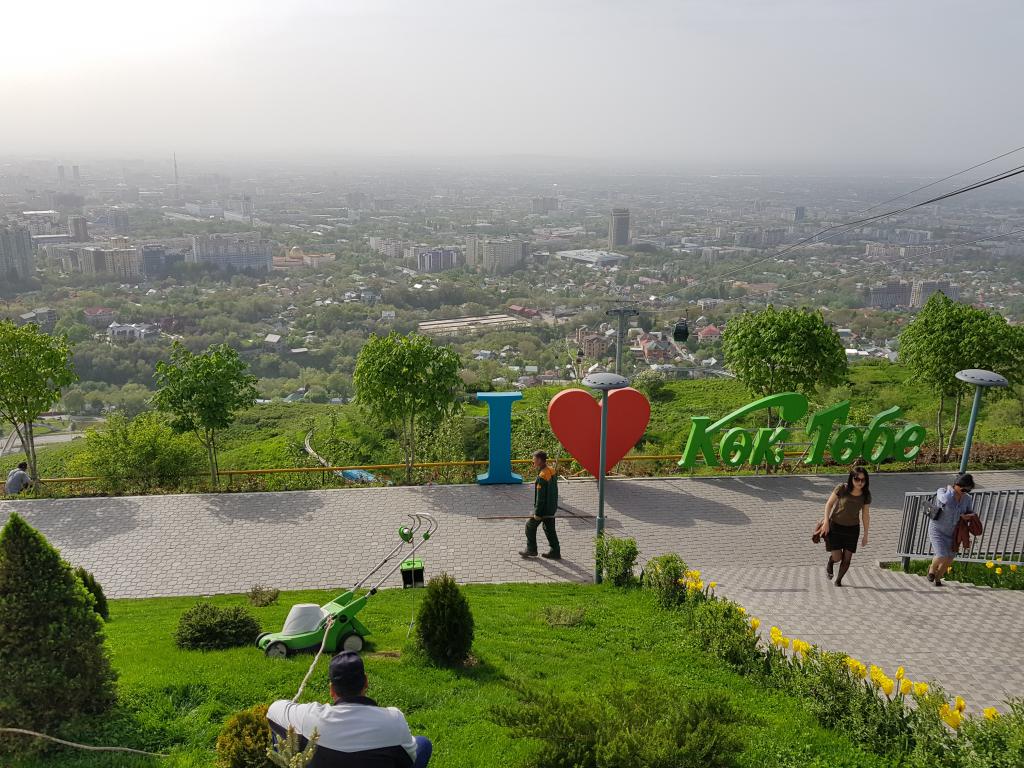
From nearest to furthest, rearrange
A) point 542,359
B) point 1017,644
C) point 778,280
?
point 1017,644 < point 542,359 < point 778,280

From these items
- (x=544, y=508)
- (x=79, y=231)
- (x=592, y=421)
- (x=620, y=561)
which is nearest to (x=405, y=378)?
(x=592, y=421)

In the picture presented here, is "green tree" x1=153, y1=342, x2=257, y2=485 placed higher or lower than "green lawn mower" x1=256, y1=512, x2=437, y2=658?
higher

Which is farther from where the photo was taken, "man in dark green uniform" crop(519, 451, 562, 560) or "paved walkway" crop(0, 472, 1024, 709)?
"man in dark green uniform" crop(519, 451, 562, 560)

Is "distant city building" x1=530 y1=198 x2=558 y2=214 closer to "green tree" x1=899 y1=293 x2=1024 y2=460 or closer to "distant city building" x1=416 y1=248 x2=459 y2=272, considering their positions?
"distant city building" x1=416 y1=248 x2=459 y2=272

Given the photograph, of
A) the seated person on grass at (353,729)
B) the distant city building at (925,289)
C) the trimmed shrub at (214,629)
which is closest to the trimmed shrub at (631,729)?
the seated person on grass at (353,729)

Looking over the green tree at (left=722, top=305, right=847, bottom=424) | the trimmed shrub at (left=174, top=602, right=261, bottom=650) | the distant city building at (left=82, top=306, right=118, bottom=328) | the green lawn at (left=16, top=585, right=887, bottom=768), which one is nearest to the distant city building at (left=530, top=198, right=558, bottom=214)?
the distant city building at (left=82, top=306, right=118, bottom=328)

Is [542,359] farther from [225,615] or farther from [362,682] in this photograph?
[362,682]

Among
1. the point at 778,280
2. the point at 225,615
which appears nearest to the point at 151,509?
the point at 225,615

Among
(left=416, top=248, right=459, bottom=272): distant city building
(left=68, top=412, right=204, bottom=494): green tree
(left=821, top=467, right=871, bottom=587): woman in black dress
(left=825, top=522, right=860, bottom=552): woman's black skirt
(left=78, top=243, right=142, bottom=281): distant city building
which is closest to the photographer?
(left=821, top=467, right=871, bottom=587): woman in black dress
